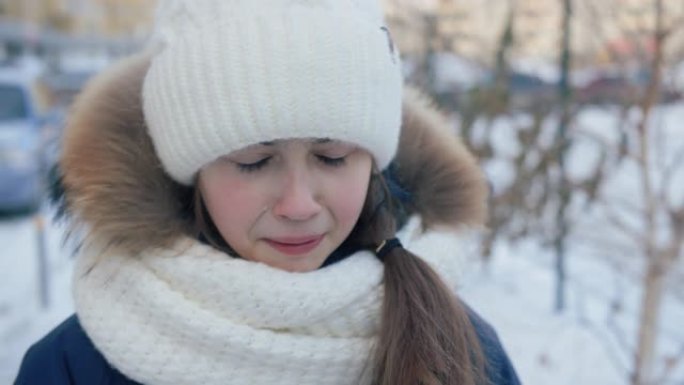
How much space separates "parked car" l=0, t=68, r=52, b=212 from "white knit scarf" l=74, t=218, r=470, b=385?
7.34 m

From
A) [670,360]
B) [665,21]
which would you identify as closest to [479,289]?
[670,360]

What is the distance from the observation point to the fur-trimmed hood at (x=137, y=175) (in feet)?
4.42

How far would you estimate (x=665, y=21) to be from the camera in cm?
316

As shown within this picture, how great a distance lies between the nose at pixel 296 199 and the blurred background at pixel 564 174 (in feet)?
5.98

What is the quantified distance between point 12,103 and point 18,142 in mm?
828

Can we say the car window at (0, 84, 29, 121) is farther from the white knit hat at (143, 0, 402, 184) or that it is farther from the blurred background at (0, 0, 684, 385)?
the white knit hat at (143, 0, 402, 184)

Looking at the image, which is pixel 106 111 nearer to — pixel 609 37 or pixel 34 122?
pixel 609 37

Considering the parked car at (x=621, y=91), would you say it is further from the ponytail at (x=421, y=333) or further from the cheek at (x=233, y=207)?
the cheek at (x=233, y=207)

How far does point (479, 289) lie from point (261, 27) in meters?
4.63

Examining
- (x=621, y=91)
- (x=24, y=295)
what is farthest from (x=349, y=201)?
(x=24, y=295)

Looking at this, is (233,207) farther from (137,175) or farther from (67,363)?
(67,363)

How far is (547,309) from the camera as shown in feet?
17.4

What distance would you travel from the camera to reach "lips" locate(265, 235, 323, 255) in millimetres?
1326

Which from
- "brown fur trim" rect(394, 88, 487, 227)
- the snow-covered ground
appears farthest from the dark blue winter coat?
the snow-covered ground
